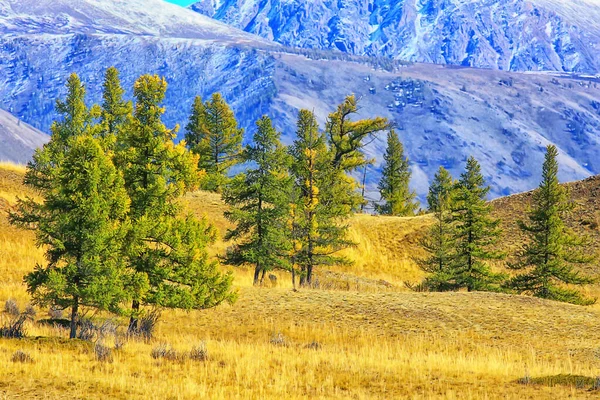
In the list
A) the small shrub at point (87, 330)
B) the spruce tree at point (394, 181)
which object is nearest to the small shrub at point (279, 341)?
the small shrub at point (87, 330)

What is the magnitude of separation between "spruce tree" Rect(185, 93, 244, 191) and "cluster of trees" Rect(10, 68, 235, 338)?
40.1m

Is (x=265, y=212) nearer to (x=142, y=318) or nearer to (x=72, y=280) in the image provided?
(x=142, y=318)

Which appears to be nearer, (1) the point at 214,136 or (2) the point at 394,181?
(1) the point at 214,136

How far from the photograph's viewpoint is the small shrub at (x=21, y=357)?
15633 mm

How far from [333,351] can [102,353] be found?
6.24m

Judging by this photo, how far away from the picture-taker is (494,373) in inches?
661

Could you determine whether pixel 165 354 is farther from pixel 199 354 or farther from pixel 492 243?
pixel 492 243

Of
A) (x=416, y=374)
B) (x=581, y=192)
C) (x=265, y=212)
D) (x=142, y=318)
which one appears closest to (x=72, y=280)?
(x=142, y=318)

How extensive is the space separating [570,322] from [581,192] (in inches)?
1300

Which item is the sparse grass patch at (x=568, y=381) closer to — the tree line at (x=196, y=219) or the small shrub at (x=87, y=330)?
the tree line at (x=196, y=219)

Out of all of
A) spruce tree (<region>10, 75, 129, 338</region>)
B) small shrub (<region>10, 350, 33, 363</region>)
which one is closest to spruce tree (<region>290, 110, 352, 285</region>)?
spruce tree (<region>10, 75, 129, 338</region>)

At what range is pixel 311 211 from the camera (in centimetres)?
3531

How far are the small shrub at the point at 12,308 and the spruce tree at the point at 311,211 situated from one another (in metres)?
14.5

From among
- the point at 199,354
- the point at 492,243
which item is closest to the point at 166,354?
the point at 199,354
